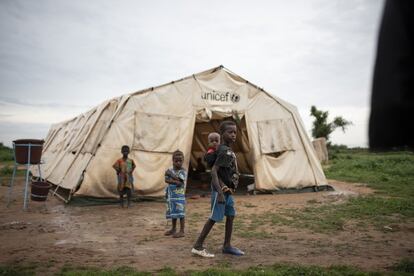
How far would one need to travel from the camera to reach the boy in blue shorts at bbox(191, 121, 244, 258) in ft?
14.4

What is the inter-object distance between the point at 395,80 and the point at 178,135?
881 centimetres

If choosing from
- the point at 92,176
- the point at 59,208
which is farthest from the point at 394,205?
the point at 59,208

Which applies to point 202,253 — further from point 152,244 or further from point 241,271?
point 152,244

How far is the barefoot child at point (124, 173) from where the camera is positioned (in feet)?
27.3

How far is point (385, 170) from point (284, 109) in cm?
995

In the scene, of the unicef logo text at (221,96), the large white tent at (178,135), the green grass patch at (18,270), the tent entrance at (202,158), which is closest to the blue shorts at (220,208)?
the green grass patch at (18,270)

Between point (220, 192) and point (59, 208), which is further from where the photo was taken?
point (59, 208)

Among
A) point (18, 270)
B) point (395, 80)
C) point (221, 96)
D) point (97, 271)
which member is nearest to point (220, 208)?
point (97, 271)

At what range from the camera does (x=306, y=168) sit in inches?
443

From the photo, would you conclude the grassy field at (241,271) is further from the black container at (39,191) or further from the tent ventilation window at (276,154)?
the tent ventilation window at (276,154)

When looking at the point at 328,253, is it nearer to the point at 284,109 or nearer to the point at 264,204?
the point at 264,204

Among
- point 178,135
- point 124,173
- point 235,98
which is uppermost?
point 235,98

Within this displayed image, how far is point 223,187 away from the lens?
4.38 meters

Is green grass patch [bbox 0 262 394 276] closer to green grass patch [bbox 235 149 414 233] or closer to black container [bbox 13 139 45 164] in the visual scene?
green grass patch [bbox 235 149 414 233]
